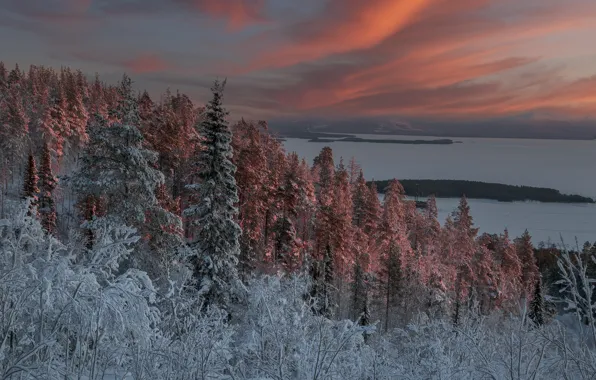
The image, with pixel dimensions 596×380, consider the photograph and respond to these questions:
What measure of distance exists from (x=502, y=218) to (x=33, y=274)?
122749mm

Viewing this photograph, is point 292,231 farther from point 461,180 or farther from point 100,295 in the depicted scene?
point 461,180

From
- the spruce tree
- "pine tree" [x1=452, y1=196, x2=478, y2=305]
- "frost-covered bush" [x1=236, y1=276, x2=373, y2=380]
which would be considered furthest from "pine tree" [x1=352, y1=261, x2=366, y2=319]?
"frost-covered bush" [x1=236, y1=276, x2=373, y2=380]

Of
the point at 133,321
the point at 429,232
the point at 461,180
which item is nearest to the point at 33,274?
the point at 133,321

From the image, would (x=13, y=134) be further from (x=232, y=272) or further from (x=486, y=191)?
(x=486, y=191)

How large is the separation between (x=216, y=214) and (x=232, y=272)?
10.3 feet

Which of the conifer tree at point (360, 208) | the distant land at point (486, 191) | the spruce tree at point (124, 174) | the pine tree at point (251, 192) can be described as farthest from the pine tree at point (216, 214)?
the distant land at point (486, 191)

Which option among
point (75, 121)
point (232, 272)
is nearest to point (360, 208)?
point (232, 272)

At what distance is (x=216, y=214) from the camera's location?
20.2 metres

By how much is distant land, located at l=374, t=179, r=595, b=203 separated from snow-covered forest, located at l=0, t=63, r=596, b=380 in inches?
2748

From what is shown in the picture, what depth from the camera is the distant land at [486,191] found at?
148m

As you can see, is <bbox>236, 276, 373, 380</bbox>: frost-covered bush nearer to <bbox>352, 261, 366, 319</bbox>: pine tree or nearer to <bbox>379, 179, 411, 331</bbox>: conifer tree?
<bbox>352, 261, 366, 319</bbox>: pine tree

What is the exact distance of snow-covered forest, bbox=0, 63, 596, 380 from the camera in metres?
6.41

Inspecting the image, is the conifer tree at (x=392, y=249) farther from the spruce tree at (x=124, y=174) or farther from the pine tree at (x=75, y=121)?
the pine tree at (x=75, y=121)

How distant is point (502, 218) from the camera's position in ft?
370
